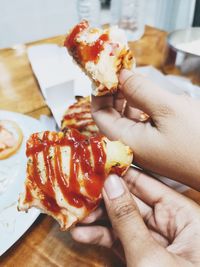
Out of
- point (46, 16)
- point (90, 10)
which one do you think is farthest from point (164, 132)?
point (46, 16)

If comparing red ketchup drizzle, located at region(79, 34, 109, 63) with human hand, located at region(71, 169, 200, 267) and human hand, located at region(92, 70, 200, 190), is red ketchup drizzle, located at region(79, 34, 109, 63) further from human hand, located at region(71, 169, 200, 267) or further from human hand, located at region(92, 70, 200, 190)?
human hand, located at region(71, 169, 200, 267)

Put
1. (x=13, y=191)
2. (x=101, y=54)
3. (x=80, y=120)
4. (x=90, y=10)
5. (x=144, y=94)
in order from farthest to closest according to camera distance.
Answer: (x=90, y=10) → (x=80, y=120) → (x=13, y=191) → (x=101, y=54) → (x=144, y=94)

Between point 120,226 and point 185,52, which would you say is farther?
point 185,52

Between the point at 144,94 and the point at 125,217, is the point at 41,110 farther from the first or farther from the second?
the point at 125,217

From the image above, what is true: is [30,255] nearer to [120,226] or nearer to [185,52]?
[120,226]

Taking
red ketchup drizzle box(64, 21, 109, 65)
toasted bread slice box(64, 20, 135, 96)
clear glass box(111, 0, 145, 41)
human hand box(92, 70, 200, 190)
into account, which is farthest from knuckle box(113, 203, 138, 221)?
clear glass box(111, 0, 145, 41)

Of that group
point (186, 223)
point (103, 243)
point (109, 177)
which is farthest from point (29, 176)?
point (186, 223)
